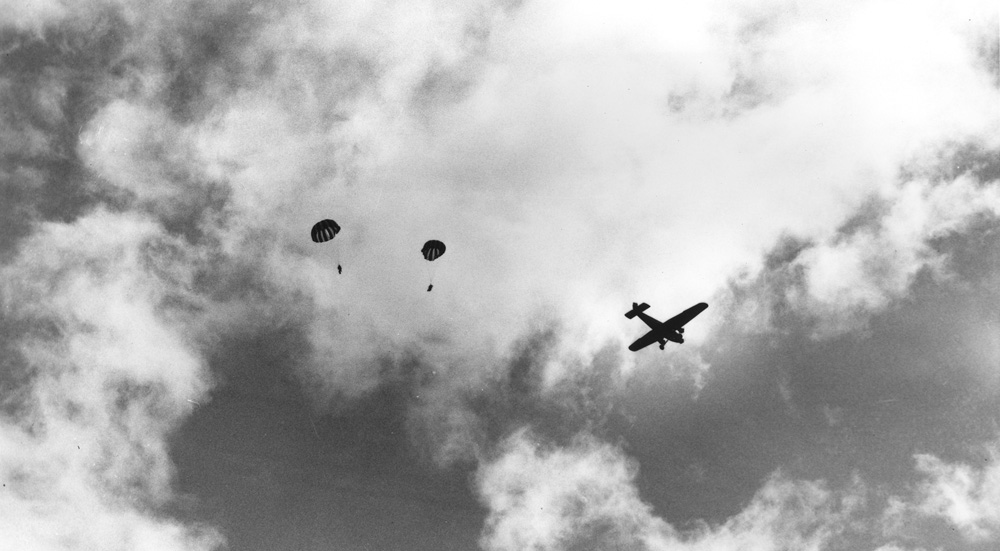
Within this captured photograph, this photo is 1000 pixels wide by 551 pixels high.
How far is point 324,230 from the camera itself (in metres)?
57.3

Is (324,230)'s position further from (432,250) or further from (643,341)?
(643,341)

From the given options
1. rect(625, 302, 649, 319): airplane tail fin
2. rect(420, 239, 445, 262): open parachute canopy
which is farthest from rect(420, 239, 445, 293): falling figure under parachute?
rect(625, 302, 649, 319): airplane tail fin

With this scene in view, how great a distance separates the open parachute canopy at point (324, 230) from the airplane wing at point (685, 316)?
43986mm

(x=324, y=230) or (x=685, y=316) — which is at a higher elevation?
(x=324, y=230)

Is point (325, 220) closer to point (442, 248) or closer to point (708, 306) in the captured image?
point (442, 248)

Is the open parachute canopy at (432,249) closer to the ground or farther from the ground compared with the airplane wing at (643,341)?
farther from the ground

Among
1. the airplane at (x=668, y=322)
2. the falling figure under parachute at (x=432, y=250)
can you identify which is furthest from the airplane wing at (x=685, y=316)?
the falling figure under parachute at (x=432, y=250)

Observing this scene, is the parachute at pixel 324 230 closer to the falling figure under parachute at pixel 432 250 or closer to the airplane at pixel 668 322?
the falling figure under parachute at pixel 432 250

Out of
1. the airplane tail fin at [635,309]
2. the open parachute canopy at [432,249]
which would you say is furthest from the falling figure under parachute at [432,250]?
the airplane tail fin at [635,309]

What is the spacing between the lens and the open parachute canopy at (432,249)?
5811cm

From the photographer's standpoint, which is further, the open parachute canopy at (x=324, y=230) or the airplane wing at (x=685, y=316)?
the airplane wing at (x=685, y=316)

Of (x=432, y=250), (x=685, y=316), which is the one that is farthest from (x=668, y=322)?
(x=432, y=250)

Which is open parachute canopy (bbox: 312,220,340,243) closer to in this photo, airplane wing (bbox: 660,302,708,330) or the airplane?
the airplane

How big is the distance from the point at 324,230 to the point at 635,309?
131ft
